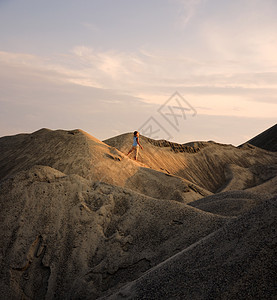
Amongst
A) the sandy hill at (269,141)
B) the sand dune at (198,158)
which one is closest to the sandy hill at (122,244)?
the sand dune at (198,158)

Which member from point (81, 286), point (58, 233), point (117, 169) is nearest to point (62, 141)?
point (117, 169)

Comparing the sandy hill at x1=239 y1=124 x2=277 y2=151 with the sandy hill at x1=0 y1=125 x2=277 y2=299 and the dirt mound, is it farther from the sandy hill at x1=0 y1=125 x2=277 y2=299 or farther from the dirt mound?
the dirt mound

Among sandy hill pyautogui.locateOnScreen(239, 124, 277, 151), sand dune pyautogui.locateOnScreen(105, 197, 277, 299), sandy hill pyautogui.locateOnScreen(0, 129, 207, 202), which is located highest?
sandy hill pyautogui.locateOnScreen(239, 124, 277, 151)

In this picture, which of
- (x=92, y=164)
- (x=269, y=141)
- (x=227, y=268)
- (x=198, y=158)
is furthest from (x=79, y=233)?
(x=269, y=141)

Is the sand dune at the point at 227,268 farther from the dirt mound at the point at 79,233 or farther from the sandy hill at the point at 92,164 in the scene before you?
the sandy hill at the point at 92,164

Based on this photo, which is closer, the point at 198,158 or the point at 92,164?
the point at 92,164

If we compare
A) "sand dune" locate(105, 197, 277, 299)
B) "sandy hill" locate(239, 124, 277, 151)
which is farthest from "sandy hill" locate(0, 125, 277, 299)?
"sandy hill" locate(239, 124, 277, 151)

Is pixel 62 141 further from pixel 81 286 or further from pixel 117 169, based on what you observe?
pixel 81 286

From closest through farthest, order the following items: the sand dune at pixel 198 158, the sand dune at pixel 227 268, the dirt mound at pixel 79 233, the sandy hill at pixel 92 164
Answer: the sand dune at pixel 227 268
the dirt mound at pixel 79 233
the sandy hill at pixel 92 164
the sand dune at pixel 198 158

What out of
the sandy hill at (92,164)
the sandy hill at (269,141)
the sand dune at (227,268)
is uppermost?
the sandy hill at (269,141)

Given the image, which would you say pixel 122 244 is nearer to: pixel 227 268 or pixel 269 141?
pixel 227 268

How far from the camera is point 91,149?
454 inches

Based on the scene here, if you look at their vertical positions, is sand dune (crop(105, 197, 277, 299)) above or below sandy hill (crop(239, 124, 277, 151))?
below

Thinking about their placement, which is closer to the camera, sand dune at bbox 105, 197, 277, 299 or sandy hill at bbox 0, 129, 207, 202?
sand dune at bbox 105, 197, 277, 299
